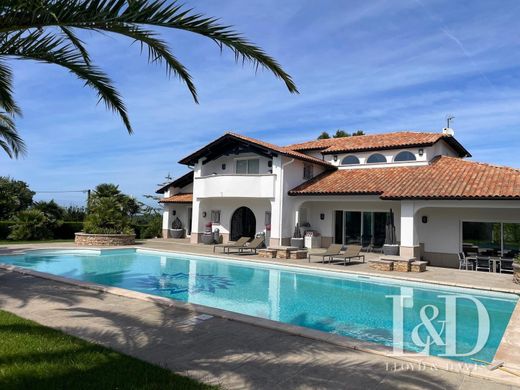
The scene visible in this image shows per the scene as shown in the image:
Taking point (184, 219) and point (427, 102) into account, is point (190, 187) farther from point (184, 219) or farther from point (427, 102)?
point (427, 102)

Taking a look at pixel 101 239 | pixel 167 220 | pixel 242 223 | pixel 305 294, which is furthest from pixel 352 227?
pixel 101 239

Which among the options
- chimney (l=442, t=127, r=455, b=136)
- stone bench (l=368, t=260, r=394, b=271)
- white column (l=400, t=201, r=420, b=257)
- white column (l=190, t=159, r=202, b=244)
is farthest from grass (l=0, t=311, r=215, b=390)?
chimney (l=442, t=127, r=455, b=136)

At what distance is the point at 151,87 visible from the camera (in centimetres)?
1355

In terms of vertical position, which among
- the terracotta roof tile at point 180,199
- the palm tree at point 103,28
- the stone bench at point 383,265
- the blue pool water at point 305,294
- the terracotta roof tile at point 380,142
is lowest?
the blue pool water at point 305,294

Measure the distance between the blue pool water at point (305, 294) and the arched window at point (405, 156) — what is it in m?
13.1

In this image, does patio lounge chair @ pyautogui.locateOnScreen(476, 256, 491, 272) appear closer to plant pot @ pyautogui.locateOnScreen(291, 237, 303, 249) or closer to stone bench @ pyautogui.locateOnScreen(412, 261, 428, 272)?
stone bench @ pyautogui.locateOnScreen(412, 261, 428, 272)

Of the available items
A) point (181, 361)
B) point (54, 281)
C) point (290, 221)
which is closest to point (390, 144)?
point (290, 221)

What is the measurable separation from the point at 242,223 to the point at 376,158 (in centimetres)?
1149

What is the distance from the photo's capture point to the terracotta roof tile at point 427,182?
18.4 metres

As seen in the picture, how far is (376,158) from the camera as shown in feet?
91.1

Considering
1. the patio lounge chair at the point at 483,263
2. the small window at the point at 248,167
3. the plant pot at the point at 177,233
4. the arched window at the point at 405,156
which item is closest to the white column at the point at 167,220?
the plant pot at the point at 177,233

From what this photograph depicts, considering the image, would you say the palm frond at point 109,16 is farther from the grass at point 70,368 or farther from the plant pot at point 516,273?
the plant pot at point 516,273

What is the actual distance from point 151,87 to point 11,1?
27.3 ft

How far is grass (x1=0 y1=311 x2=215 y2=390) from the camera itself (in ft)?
15.7
